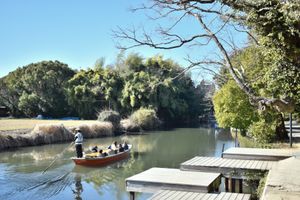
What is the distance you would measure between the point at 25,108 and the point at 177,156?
40216 mm

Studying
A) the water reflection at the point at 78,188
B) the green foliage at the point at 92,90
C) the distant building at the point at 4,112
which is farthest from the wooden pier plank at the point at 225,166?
the distant building at the point at 4,112

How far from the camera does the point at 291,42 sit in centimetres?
761

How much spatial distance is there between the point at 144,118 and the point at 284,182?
142 ft

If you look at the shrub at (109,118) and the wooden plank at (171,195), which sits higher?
the shrub at (109,118)

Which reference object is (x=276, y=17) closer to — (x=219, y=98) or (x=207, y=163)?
(x=207, y=163)

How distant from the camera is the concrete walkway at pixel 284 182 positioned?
8.62m

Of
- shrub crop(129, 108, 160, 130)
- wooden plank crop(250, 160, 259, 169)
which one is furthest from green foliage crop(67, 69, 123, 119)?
wooden plank crop(250, 160, 259, 169)

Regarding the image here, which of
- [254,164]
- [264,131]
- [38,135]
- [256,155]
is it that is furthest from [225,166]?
[38,135]

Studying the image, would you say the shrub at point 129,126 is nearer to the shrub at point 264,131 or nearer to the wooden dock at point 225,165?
the shrub at point 264,131

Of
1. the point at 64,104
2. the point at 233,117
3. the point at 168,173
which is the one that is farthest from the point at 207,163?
the point at 64,104

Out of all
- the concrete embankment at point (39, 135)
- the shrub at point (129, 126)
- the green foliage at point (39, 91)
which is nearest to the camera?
the concrete embankment at point (39, 135)

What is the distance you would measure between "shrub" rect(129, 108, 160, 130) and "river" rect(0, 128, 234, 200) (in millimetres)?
17804

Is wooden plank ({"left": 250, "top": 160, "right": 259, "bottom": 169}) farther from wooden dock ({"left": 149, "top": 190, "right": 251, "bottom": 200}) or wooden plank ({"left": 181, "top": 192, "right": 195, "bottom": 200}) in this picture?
wooden plank ({"left": 181, "top": 192, "right": 195, "bottom": 200})

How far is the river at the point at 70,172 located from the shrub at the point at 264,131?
529 centimetres
